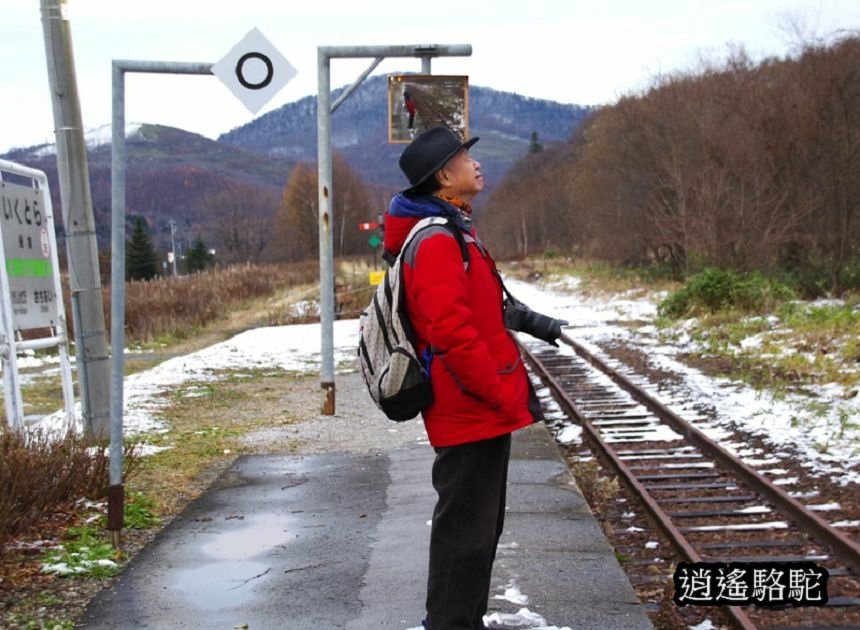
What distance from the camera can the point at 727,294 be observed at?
20.7 meters

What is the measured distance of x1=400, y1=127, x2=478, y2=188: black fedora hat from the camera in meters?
3.63

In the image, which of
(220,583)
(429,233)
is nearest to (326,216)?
(220,583)

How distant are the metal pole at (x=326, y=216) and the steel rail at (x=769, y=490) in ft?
12.7

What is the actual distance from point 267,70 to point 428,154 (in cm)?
256

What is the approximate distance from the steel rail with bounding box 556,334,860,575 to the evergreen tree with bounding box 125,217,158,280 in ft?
184

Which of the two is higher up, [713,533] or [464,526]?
[464,526]

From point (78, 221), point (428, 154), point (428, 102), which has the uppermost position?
point (428, 102)

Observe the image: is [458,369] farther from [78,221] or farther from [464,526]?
[78,221]

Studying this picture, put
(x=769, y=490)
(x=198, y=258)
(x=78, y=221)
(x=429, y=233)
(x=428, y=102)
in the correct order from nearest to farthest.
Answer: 1. (x=429, y=233)
2. (x=769, y=490)
3. (x=78, y=221)
4. (x=428, y=102)
5. (x=198, y=258)

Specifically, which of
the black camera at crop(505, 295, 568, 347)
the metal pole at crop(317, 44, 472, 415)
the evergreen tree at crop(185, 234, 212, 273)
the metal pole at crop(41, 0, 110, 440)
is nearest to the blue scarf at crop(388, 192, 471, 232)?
the black camera at crop(505, 295, 568, 347)

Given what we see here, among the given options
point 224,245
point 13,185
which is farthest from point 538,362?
point 224,245

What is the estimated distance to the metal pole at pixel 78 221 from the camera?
7832mm

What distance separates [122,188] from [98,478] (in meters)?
2.26

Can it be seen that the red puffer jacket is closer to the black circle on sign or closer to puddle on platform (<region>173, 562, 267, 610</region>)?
puddle on platform (<region>173, 562, 267, 610</region>)
